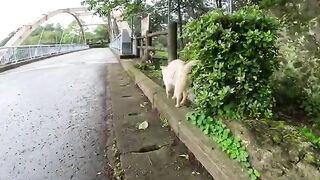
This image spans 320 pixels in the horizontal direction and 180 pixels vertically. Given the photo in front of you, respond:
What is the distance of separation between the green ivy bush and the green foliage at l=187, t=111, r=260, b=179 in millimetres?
120

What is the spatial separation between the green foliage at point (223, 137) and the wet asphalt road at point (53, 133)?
0.96 m

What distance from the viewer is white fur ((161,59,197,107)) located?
3.23m

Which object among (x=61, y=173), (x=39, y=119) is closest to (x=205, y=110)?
(x=61, y=173)

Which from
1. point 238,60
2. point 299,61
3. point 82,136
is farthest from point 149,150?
point 299,61

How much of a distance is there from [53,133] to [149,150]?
1.47m

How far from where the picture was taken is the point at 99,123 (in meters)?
4.46

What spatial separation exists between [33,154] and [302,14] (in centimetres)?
344

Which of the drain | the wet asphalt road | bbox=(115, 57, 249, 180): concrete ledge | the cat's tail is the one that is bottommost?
the wet asphalt road

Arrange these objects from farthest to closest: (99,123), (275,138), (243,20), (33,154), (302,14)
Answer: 1. (99,123)
2. (302,14)
3. (33,154)
4. (243,20)
5. (275,138)

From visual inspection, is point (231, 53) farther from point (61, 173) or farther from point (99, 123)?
point (99, 123)

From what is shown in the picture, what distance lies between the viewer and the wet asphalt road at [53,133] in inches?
119

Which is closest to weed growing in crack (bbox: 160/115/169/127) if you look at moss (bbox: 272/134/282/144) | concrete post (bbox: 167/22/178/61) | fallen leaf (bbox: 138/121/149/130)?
fallen leaf (bbox: 138/121/149/130)

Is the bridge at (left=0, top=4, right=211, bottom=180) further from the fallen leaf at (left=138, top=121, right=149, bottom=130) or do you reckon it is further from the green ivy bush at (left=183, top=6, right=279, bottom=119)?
the green ivy bush at (left=183, top=6, right=279, bottom=119)

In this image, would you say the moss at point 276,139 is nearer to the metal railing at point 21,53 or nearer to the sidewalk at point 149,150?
the sidewalk at point 149,150
